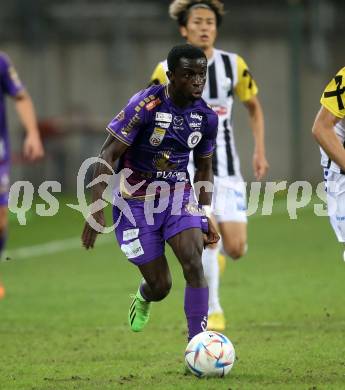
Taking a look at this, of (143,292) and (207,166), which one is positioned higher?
(207,166)

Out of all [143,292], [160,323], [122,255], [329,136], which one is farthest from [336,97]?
[122,255]

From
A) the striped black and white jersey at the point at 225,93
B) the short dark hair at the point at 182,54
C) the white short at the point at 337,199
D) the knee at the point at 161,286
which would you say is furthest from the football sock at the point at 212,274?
the short dark hair at the point at 182,54

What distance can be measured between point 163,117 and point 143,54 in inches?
829

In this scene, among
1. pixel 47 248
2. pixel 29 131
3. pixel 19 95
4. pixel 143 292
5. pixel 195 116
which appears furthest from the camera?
pixel 47 248

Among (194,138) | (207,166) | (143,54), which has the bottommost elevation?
(143,54)

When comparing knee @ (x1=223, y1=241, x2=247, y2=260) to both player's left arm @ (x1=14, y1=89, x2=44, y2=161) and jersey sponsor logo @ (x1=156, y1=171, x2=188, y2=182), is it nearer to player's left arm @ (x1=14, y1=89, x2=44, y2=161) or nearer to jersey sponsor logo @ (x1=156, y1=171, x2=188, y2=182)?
player's left arm @ (x1=14, y1=89, x2=44, y2=161)

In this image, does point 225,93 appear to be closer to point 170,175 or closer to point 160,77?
point 160,77

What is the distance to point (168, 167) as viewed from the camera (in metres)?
7.27

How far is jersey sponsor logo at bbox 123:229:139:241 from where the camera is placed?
7227mm

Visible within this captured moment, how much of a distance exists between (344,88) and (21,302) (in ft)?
15.7

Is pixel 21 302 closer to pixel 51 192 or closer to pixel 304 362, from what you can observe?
pixel 304 362

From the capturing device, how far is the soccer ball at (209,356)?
6.52 meters

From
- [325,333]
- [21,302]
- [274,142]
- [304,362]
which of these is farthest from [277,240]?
[274,142]

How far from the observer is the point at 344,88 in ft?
22.8
